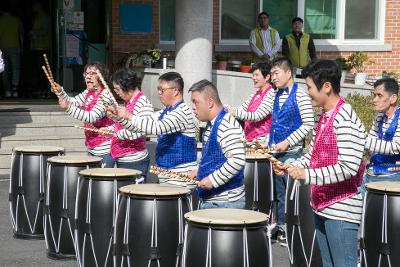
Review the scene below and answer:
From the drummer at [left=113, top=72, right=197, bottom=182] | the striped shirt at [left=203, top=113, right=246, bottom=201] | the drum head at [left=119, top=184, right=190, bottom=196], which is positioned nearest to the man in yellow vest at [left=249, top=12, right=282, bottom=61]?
the drummer at [left=113, top=72, right=197, bottom=182]

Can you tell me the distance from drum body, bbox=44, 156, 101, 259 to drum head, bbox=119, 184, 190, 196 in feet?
4.62

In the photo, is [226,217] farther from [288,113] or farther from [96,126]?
[96,126]

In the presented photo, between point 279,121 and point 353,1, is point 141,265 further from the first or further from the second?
point 353,1

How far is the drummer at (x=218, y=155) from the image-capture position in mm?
6453

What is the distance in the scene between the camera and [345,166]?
18.2 ft

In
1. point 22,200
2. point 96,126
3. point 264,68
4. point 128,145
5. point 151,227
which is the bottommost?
point 22,200

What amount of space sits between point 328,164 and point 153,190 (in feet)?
5.65

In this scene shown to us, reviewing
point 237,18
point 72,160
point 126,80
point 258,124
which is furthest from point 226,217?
point 237,18

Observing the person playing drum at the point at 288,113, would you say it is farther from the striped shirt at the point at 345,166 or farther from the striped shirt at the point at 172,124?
the striped shirt at the point at 345,166

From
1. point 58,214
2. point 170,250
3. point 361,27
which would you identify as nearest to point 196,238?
point 170,250

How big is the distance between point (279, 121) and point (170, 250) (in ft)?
8.44

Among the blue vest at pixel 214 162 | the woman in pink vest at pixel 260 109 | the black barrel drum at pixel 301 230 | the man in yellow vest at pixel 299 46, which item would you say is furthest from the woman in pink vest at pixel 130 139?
the man in yellow vest at pixel 299 46

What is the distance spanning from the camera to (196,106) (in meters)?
6.63

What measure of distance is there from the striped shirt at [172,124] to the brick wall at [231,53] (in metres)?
10.1
